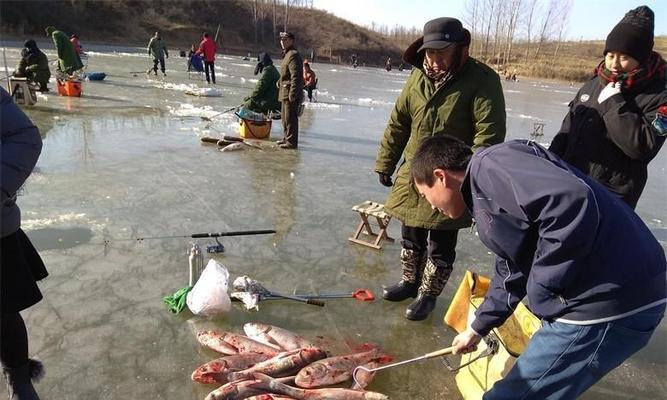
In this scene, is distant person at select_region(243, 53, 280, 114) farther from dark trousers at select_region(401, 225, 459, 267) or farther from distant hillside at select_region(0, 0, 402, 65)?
distant hillside at select_region(0, 0, 402, 65)

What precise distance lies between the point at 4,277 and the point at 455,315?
2623 mm

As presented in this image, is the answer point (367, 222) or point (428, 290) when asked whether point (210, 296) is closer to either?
point (428, 290)

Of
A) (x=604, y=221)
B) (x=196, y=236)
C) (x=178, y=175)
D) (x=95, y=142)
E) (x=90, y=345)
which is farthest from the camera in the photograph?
(x=95, y=142)

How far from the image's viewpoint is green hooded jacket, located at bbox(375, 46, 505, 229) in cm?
320

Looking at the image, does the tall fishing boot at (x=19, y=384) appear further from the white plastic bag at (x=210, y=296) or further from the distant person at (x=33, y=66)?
the distant person at (x=33, y=66)

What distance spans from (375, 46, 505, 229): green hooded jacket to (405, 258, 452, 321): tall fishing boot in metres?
0.40

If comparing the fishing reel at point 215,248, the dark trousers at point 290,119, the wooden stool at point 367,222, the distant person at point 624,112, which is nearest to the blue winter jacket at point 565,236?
the distant person at point 624,112

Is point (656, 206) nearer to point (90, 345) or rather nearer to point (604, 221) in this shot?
point (604, 221)

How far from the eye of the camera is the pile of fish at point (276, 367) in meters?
2.62

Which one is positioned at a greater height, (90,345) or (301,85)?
→ (301,85)

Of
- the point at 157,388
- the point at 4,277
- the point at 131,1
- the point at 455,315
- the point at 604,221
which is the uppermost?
the point at 131,1

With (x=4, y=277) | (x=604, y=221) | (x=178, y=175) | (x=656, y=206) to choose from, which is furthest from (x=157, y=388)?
(x=656, y=206)

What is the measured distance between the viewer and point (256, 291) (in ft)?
12.0

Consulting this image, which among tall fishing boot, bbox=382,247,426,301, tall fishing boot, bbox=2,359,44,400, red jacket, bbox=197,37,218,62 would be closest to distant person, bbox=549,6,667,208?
tall fishing boot, bbox=382,247,426,301
